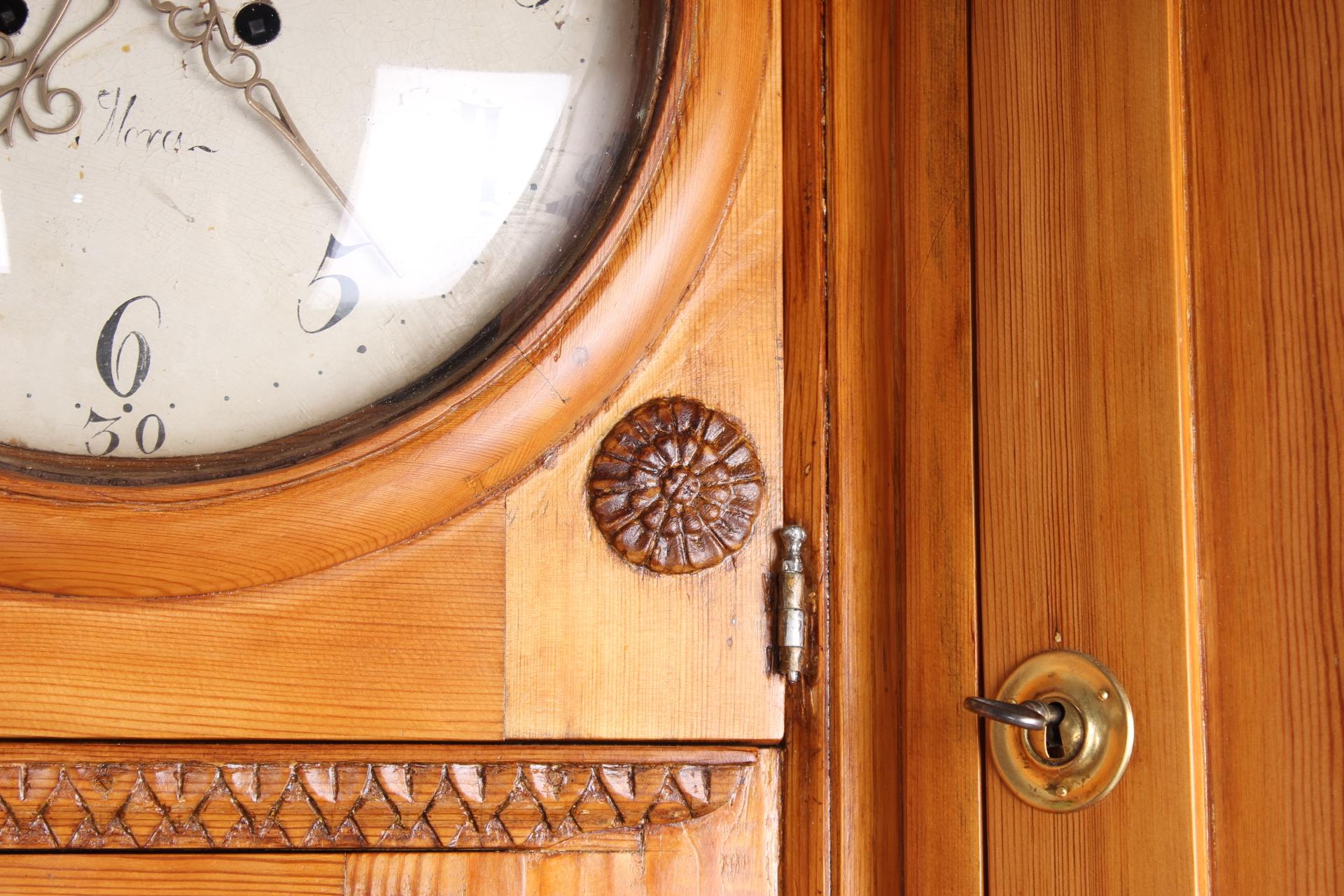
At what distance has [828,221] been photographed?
545mm

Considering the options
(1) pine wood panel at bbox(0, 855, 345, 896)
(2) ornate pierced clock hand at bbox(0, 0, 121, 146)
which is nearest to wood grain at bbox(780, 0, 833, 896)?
(1) pine wood panel at bbox(0, 855, 345, 896)

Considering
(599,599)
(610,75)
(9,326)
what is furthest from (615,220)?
(9,326)

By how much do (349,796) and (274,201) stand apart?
0.30 m

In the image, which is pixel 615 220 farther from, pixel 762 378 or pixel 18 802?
pixel 18 802

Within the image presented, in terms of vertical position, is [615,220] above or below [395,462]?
above

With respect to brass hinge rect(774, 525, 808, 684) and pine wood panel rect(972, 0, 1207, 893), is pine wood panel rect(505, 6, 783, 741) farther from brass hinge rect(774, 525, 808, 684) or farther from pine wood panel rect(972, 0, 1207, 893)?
pine wood panel rect(972, 0, 1207, 893)

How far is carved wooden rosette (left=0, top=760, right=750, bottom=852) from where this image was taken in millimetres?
500

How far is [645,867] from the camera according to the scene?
1.69 ft

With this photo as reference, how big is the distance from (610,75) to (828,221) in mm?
141

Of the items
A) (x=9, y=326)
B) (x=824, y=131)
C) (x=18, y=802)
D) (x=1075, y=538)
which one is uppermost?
(x=824, y=131)

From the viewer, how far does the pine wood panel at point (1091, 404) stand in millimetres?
395

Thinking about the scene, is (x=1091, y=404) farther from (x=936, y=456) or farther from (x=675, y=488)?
(x=675, y=488)

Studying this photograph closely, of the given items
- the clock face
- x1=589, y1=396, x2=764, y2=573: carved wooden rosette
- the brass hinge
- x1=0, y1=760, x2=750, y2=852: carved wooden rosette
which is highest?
the clock face

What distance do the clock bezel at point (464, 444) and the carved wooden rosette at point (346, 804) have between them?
0.30 ft
